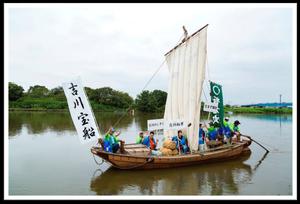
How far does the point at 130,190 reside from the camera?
9.88m

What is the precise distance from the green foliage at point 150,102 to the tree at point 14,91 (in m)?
25.4

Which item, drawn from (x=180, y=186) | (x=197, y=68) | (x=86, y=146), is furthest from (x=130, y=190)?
(x=86, y=146)

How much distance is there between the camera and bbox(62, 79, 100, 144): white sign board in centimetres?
1119

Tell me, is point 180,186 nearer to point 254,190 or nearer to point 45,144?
point 254,190

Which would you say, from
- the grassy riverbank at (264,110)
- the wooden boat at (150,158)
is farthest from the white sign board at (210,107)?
the grassy riverbank at (264,110)

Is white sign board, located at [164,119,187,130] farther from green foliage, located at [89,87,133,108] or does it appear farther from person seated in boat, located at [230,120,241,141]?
green foliage, located at [89,87,133,108]

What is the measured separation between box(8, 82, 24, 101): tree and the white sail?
54697 millimetres

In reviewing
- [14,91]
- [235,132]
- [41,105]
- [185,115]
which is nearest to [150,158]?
[185,115]

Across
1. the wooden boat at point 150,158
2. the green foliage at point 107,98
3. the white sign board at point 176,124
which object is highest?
the green foliage at point 107,98

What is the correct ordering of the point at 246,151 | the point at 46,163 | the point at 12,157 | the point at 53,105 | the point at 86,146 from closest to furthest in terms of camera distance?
the point at 46,163, the point at 12,157, the point at 246,151, the point at 86,146, the point at 53,105

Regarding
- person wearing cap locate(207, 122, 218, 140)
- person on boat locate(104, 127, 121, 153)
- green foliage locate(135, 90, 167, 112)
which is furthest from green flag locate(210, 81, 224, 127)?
green foliage locate(135, 90, 167, 112)

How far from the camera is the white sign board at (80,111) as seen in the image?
11.2 m

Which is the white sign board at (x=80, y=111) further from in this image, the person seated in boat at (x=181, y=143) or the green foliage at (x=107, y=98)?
the green foliage at (x=107, y=98)

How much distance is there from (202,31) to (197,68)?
1800mm
